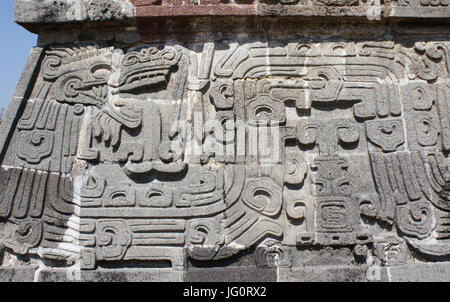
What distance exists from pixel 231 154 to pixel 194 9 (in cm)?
124

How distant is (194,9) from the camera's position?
10.1ft

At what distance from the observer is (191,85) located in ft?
10.4

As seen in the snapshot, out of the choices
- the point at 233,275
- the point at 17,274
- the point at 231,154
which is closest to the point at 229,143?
the point at 231,154

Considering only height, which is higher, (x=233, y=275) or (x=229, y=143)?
(x=229, y=143)

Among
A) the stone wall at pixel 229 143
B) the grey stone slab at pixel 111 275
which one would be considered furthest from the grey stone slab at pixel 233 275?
the grey stone slab at pixel 111 275

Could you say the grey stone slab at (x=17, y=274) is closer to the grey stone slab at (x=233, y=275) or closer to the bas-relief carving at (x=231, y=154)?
the bas-relief carving at (x=231, y=154)

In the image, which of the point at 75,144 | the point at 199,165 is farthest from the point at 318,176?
the point at 75,144

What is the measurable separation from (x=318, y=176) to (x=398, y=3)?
5.32 ft

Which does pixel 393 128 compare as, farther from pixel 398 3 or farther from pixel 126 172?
pixel 126 172

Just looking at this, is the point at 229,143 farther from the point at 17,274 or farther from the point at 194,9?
the point at 17,274

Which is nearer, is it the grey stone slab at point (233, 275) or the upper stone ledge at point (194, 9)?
the grey stone slab at point (233, 275)

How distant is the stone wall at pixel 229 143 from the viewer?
292cm

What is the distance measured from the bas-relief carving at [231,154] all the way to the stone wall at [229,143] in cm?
1

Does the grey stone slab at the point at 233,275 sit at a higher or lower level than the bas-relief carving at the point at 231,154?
lower
